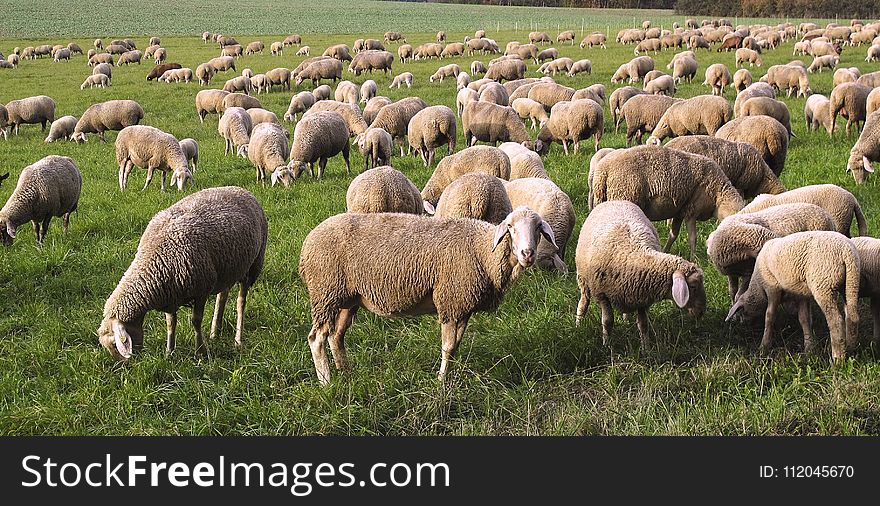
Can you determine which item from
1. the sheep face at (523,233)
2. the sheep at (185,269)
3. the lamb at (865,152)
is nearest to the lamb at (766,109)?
the lamb at (865,152)

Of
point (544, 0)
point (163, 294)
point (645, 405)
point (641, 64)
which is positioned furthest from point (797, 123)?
point (544, 0)

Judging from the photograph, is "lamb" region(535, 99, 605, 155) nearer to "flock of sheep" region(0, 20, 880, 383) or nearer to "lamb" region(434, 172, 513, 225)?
"flock of sheep" region(0, 20, 880, 383)

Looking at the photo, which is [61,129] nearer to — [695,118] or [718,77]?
[695,118]

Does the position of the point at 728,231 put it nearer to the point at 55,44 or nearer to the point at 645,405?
the point at 645,405

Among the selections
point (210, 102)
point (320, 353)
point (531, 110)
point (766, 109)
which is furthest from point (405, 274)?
point (210, 102)

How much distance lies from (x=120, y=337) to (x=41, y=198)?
5.30m

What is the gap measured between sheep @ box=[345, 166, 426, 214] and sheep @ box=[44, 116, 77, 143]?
14507mm

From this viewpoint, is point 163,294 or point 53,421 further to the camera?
point 163,294

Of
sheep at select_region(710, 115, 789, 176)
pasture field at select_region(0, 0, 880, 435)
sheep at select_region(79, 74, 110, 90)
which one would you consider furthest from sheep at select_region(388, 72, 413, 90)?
pasture field at select_region(0, 0, 880, 435)

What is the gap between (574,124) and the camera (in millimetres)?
15117

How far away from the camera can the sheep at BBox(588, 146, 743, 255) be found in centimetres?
837

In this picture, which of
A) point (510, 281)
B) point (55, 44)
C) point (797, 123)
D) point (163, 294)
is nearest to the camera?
point (510, 281)

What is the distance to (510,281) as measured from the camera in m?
5.48

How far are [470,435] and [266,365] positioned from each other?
1945 millimetres
